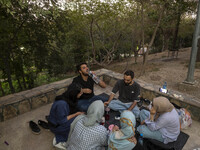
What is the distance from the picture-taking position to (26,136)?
10.3 ft

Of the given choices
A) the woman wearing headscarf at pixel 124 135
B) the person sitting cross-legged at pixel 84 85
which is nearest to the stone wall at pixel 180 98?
the person sitting cross-legged at pixel 84 85

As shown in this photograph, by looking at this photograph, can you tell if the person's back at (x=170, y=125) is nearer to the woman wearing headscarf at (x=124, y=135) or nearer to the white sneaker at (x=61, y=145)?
the woman wearing headscarf at (x=124, y=135)

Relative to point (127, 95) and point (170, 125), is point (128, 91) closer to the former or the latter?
point (127, 95)

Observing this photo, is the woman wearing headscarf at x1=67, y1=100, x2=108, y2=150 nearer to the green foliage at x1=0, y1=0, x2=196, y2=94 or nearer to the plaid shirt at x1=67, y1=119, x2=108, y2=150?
the plaid shirt at x1=67, y1=119, x2=108, y2=150

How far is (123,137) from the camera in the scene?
2.08 metres

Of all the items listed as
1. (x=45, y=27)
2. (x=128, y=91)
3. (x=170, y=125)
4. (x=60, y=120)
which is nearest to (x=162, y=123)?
(x=170, y=125)

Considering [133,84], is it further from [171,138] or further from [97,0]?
[97,0]

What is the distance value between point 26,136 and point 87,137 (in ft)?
6.16

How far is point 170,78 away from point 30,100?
665 cm

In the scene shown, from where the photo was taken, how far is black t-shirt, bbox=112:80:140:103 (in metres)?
3.49

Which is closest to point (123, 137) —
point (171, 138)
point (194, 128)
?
point (171, 138)

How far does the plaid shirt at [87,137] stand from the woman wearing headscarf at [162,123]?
3.44ft

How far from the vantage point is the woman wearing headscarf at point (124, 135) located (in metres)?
2.02

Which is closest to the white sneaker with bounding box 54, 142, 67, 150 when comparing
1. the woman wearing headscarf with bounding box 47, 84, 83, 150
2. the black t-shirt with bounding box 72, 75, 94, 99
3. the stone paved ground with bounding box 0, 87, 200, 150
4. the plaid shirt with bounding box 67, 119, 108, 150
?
the woman wearing headscarf with bounding box 47, 84, 83, 150
